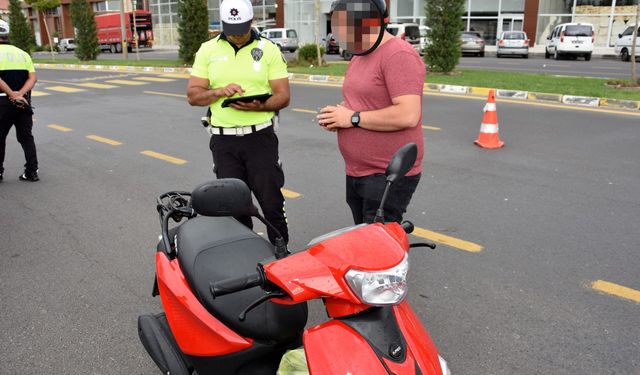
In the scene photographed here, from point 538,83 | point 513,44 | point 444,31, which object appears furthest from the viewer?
point 513,44

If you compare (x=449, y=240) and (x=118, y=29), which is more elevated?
(x=118, y=29)

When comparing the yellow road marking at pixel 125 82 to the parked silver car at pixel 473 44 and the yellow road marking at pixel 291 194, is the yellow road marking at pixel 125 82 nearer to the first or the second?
the yellow road marking at pixel 291 194

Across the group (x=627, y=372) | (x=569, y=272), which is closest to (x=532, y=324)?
(x=627, y=372)

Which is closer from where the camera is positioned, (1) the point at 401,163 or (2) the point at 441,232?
(1) the point at 401,163

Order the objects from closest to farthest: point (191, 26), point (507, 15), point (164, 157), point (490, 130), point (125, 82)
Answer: point (164, 157) < point (490, 130) < point (125, 82) < point (191, 26) < point (507, 15)

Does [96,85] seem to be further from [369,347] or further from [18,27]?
[18,27]

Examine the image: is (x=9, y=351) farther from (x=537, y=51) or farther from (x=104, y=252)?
(x=537, y=51)

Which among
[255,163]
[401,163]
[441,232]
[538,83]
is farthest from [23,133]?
[538,83]

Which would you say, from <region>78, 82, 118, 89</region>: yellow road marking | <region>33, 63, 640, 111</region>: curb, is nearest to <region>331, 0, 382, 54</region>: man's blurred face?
<region>33, 63, 640, 111</region>: curb

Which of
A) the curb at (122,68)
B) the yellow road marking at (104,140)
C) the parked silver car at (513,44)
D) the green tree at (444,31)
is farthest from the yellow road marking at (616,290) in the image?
the parked silver car at (513,44)

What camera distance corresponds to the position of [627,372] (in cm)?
277

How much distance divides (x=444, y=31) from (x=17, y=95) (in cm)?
1324

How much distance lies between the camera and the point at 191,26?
2256 centimetres

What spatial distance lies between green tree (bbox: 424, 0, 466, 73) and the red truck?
34.3 meters
